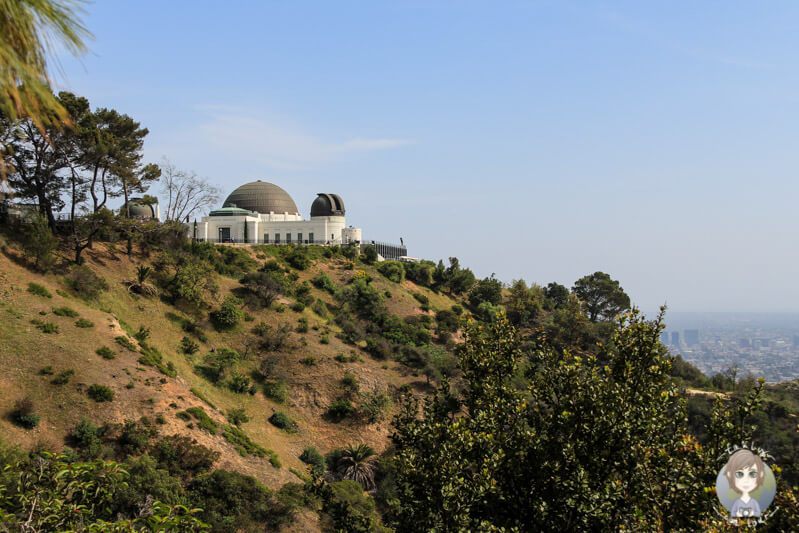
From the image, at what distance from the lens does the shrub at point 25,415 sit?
21.5 m

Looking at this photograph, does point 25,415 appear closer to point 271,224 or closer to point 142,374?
point 142,374

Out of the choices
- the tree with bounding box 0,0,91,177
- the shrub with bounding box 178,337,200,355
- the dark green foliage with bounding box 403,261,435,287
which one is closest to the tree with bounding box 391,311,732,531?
the tree with bounding box 0,0,91,177

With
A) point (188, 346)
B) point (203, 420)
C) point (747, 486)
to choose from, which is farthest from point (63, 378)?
point (747, 486)

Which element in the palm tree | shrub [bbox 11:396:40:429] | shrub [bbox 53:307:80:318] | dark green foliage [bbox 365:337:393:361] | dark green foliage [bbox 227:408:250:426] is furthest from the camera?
dark green foliage [bbox 365:337:393:361]

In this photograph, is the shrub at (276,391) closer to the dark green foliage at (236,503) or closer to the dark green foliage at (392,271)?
the dark green foliage at (236,503)

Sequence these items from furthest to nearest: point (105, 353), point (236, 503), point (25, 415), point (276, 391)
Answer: point (276, 391)
point (105, 353)
point (25, 415)
point (236, 503)

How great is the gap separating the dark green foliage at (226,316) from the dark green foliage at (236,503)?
19.0 metres

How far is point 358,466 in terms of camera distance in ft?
95.9

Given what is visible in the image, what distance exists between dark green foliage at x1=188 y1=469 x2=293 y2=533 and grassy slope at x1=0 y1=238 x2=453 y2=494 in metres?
2.67

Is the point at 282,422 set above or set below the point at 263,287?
below

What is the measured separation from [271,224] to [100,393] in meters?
44.2

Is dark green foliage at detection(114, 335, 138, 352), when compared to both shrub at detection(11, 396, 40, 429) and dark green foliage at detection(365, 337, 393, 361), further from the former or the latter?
dark green foliage at detection(365, 337, 393, 361)

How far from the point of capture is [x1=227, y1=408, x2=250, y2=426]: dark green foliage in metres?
30.2

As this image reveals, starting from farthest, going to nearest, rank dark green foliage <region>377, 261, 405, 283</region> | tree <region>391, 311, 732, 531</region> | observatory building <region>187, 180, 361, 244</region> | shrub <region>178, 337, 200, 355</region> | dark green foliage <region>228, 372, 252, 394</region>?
1. observatory building <region>187, 180, 361, 244</region>
2. dark green foliage <region>377, 261, 405, 283</region>
3. shrub <region>178, 337, 200, 355</region>
4. dark green foliage <region>228, 372, 252, 394</region>
5. tree <region>391, 311, 732, 531</region>
